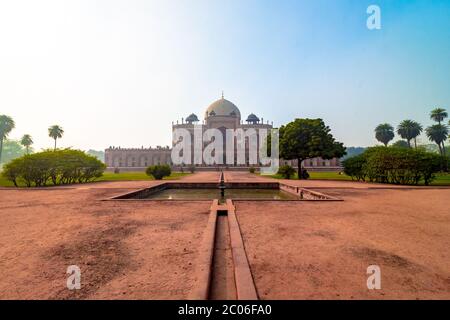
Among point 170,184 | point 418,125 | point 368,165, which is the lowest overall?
point 170,184

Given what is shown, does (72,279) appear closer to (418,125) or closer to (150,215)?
(150,215)

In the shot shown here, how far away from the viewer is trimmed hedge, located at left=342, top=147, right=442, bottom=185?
64.4 ft

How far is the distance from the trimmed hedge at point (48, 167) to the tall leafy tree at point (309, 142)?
22768mm

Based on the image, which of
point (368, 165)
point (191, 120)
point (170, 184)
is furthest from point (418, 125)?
point (170, 184)

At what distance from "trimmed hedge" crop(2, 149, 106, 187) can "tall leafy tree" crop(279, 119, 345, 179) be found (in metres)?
22.8

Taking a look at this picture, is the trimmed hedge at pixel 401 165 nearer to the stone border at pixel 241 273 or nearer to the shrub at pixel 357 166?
the shrub at pixel 357 166

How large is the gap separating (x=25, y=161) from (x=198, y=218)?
20254 mm

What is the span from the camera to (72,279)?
133 inches

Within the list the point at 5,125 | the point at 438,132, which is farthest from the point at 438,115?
the point at 5,125

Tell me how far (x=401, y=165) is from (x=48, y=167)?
31206 mm

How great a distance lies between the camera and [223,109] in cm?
7962
